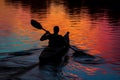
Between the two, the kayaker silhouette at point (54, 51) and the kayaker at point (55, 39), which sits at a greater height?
the kayaker at point (55, 39)

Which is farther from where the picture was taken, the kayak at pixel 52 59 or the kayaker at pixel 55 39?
the kayaker at pixel 55 39

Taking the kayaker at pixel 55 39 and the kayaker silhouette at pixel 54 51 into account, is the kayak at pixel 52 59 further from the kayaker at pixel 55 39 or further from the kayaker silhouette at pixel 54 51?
the kayaker at pixel 55 39

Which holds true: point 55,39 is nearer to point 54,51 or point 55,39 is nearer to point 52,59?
point 54,51

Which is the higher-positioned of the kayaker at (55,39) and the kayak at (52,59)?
the kayaker at (55,39)

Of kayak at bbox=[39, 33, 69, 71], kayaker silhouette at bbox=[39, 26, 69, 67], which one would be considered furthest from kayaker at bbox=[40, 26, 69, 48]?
kayak at bbox=[39, 33, 69, 71]

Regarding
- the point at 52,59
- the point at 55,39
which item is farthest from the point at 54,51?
the point at 55,39

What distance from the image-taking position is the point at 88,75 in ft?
51.2

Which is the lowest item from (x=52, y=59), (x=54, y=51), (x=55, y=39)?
(x=52, y=59)

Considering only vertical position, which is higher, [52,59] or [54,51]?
[54,51]

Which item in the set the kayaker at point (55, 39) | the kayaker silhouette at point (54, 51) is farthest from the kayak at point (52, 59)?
the kayaker at point (55, 39)

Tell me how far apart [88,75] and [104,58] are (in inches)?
164

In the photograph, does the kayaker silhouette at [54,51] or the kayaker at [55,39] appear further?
the kayaker at [55,39]

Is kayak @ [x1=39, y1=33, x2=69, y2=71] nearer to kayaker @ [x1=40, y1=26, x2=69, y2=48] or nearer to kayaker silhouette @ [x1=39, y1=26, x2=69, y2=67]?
kayaker silhouette @ [x1=39, y1=26, x2=69, y2=67]

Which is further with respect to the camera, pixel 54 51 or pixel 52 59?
pixel 54 51
